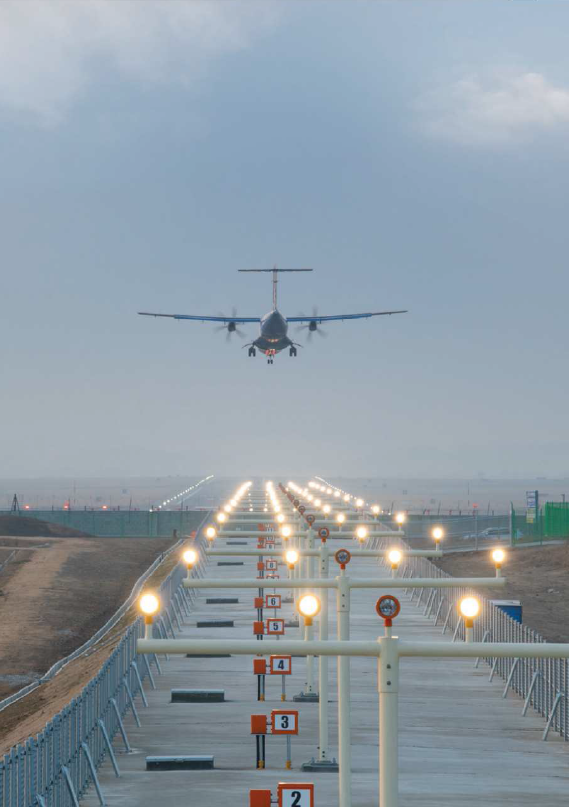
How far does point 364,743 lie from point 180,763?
554 cm

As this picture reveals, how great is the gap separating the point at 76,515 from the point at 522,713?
372ft

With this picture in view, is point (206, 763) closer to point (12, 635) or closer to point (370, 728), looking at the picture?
point (370, 728)

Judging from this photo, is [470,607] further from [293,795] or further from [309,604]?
[293,795]

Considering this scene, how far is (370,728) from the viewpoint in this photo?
3503 centimetres

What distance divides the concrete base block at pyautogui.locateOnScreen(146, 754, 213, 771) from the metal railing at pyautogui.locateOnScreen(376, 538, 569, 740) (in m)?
8.33

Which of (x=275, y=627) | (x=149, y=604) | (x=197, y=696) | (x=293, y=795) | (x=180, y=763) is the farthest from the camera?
(x=197, y=696)

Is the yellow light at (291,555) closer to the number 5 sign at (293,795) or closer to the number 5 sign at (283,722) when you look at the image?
the number 5 sign at (283,722)

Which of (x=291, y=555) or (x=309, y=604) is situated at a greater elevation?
(x=291, y=555)

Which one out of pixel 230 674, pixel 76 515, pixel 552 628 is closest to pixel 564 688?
pixel 230 674

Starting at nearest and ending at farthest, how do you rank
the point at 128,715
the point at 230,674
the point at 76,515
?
1. the point at 128,715
2. the point at 230,674
3. the point at 76,515

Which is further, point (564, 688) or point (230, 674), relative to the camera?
point (230, 674)

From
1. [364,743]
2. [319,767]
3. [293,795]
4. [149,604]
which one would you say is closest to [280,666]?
[319,767]

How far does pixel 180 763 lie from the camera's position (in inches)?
1182

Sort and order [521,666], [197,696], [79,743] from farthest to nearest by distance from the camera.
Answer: [521,666] < [197,696] < [79,743]
